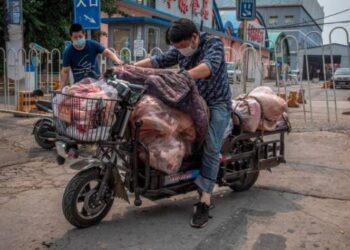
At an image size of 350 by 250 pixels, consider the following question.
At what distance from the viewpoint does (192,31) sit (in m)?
4.11

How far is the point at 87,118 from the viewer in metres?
3.67

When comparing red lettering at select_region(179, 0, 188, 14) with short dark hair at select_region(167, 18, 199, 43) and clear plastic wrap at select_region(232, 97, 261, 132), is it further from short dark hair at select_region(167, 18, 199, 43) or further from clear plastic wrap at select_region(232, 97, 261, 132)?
short dark hair at select_region(167, 18, 199, 43)

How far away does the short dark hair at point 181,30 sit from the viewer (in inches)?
160

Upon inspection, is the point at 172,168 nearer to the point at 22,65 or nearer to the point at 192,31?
the point at 192,31

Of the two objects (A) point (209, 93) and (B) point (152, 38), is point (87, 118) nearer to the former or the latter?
(A) point (209, 93)

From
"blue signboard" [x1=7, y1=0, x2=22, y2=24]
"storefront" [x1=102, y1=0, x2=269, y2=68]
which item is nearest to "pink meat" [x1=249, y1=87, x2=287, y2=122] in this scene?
"blue signboard" [x1=7, y1=0, x2=22, y2=24]

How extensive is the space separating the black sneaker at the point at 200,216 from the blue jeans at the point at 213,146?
151mm

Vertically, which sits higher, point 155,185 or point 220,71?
point 220,71

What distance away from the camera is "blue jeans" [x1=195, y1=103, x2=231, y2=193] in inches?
171

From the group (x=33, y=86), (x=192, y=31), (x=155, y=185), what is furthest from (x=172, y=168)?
(x=33, y=86)

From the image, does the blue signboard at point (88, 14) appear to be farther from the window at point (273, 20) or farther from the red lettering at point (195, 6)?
the window at point (273, 20)

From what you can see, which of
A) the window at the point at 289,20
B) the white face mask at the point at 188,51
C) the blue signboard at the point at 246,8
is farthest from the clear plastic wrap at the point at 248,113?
the window at the point at 289,20

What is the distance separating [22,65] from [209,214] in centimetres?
877

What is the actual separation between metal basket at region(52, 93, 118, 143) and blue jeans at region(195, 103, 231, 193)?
1000mm
